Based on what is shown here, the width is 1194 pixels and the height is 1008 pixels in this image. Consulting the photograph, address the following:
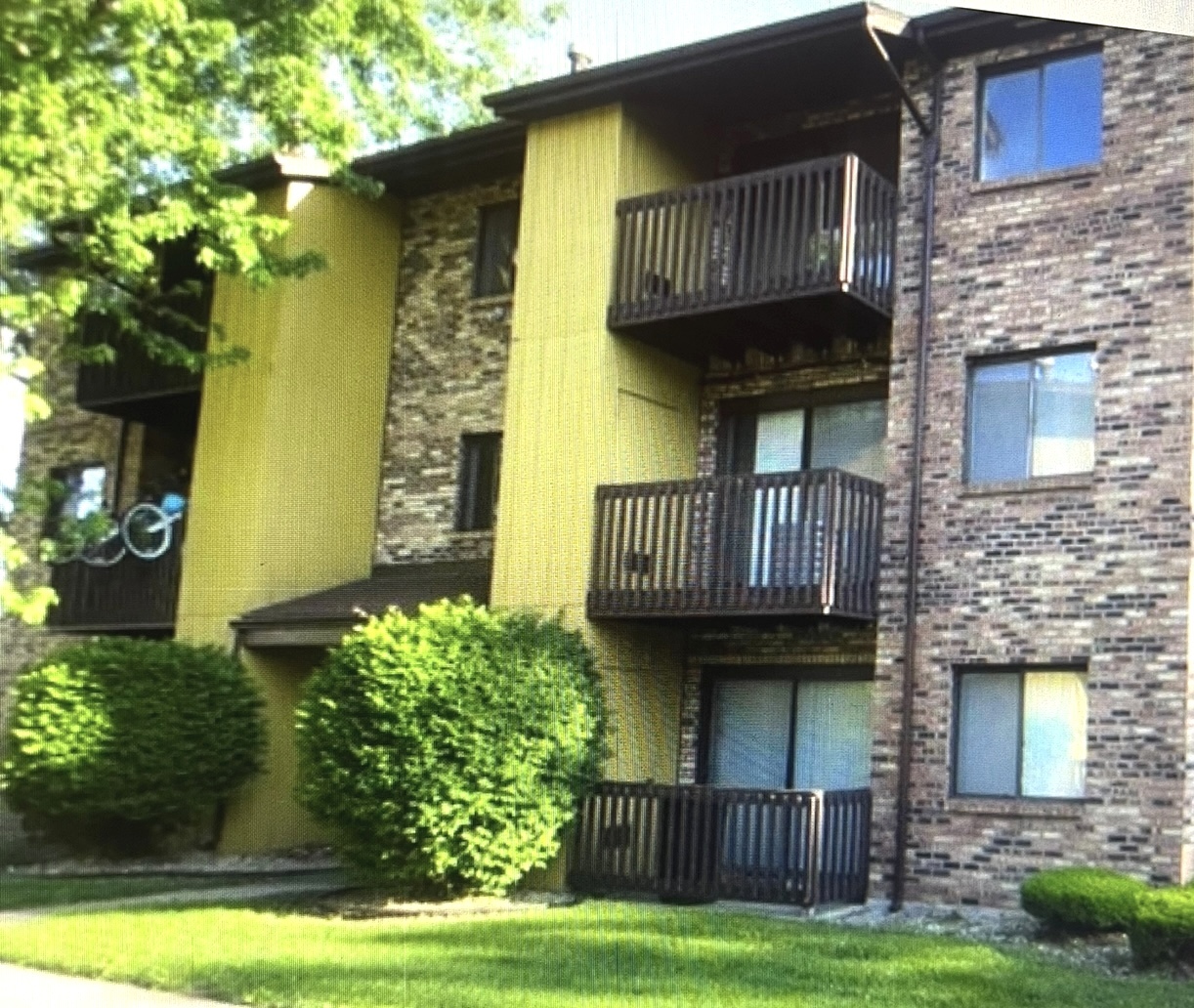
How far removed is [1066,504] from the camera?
36.9 ft

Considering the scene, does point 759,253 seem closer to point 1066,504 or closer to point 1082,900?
point 1066,504

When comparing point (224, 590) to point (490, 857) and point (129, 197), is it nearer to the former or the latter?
point (129, 197)

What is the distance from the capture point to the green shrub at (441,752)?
10.9m

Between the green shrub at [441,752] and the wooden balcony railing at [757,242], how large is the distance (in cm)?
323

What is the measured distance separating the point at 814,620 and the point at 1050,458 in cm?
229

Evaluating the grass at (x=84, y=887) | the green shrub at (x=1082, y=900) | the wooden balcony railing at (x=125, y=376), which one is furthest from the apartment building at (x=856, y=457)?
the wooden balcony railing at (x=125, y=376)

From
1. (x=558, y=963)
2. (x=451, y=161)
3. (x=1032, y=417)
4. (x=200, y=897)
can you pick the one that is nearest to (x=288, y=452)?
(x=451, y=161)

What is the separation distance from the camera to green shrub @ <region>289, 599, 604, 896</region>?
431 inches

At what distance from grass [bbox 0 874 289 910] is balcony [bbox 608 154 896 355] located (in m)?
5.85

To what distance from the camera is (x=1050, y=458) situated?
1147 cm

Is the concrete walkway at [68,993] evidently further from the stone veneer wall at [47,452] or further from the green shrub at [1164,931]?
the stone veneer wall at [47,452]

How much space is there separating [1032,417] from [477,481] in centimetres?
609

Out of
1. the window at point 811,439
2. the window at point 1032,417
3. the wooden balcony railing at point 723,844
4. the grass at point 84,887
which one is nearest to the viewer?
the wooden balcony railing at point 723,844

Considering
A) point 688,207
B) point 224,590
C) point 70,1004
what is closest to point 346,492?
point 224,590
